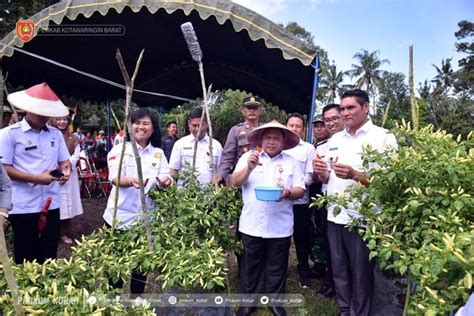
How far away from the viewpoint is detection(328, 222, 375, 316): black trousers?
9.20 ft

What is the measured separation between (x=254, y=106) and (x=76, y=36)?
9.60 feet

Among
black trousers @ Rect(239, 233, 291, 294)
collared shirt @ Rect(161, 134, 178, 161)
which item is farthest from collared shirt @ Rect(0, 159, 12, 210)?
collared shirt @ Rect(161, 134, 178, 161)

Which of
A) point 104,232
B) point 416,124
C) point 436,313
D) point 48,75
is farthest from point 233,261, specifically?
point 48,75

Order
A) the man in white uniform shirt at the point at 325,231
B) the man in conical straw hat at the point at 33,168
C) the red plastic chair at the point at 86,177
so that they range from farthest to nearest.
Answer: the red plastic chair at the point at 86,177 → the man in white uniform shirt at the point at 325,231 → the man in conical straw hat at the point at 33,168

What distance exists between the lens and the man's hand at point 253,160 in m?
2.82

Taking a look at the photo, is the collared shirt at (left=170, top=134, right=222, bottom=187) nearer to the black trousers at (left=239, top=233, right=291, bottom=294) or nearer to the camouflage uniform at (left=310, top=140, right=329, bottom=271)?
the black trousers at (left=239, top=233, right=291, bottom=294)

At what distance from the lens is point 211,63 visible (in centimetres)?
659

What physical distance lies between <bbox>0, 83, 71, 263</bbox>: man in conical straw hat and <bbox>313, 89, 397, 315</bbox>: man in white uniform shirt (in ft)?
6.82

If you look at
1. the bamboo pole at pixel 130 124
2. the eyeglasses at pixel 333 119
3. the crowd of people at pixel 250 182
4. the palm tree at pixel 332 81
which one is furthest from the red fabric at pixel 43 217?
the palm tree at pixel 332 81

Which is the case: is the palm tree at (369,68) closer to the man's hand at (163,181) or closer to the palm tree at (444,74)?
the palm tree at (444,74)

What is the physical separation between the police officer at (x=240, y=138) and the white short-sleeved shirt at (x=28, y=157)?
63.7 inches

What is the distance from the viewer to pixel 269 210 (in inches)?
118

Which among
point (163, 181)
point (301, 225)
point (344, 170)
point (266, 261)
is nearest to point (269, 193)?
point (344, 170)

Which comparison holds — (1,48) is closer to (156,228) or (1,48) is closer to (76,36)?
(76,36)
